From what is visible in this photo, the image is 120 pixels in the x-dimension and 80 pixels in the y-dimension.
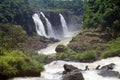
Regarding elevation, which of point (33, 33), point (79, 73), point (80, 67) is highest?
point (33, 33)

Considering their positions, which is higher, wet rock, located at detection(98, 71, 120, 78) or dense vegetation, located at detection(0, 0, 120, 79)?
dense vegetation, located at detection(0, 0, 120, 79)

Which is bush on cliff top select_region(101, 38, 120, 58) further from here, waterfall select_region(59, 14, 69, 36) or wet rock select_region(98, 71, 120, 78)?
waterfall select_region(59, 14, 69, 36)

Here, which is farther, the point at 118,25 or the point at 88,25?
the point at 88,25

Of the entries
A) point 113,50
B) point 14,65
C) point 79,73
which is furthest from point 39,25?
point 79,73

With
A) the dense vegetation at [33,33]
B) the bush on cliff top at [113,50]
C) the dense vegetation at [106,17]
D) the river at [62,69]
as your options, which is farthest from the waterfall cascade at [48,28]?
the bush on cliff top at [113,50]

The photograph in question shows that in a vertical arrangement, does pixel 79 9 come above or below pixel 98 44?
above

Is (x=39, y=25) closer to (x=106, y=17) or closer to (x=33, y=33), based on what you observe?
(x=33, y=33)

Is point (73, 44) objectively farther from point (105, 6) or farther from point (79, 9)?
point (79, 9)

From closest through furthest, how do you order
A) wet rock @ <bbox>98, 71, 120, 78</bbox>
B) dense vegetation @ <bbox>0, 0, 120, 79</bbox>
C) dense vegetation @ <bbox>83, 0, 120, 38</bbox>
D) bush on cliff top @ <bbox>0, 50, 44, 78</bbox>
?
bush on cliff top @ <bbox>0, 50, 44, 78</bbox>
dense vegetation @ <bbox>0, 0, 120, 79</bbox>
wet rock @ <bbox>98, 71, 120, 78</bbox>
dense vegetation @ <bbox>83, 0, 120, 38</bbox>

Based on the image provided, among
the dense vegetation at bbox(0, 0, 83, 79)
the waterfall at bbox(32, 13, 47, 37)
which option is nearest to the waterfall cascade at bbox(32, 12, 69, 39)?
the waterfall at bbox(32, 13, 47, 37)

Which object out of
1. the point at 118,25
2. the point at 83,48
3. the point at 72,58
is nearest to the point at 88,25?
the point at 118,25

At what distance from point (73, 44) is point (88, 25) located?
11.1m

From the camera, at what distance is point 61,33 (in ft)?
276

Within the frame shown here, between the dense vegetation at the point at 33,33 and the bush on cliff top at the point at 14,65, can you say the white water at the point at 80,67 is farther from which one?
the dense vegetation at the point at 33,33
